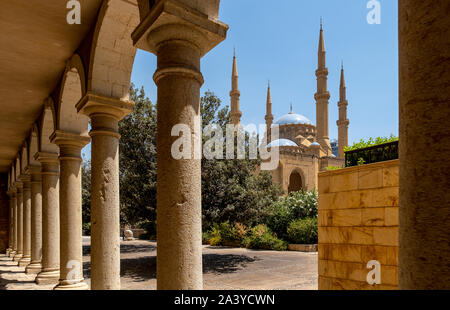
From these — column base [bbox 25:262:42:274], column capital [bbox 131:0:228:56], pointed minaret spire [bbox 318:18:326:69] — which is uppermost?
pointed minaret spire [bbox 318:18:326:69]

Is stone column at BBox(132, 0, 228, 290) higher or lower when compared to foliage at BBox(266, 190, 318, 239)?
higher

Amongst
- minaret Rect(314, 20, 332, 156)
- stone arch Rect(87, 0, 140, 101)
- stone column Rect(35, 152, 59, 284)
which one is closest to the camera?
stone arch Rect(87, 0, 140, 101)

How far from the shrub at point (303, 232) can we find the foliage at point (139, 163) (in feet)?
27.4

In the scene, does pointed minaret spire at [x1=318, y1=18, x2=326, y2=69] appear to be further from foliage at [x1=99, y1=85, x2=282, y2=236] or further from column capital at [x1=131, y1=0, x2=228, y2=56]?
column capital at [x1=131, y1=0, x2=228, y2=56]

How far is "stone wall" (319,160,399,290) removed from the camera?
4.79 meters

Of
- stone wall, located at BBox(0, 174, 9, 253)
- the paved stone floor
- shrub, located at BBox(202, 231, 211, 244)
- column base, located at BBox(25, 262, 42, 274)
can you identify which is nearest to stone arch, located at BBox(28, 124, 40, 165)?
column base, located at BBox(25, 262, 42, 274)

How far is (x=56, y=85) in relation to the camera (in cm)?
762

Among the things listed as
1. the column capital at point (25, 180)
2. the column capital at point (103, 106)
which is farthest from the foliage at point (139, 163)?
the column capital at point (103, 106)

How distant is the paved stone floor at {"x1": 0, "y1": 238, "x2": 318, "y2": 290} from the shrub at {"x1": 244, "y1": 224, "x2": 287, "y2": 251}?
219cm

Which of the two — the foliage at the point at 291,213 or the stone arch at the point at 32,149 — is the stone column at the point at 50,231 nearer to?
the stone arch at the point at 32,149

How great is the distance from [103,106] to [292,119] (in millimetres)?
50497

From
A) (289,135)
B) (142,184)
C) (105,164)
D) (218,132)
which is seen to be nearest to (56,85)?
(105,164)

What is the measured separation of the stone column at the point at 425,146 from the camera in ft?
4.38
